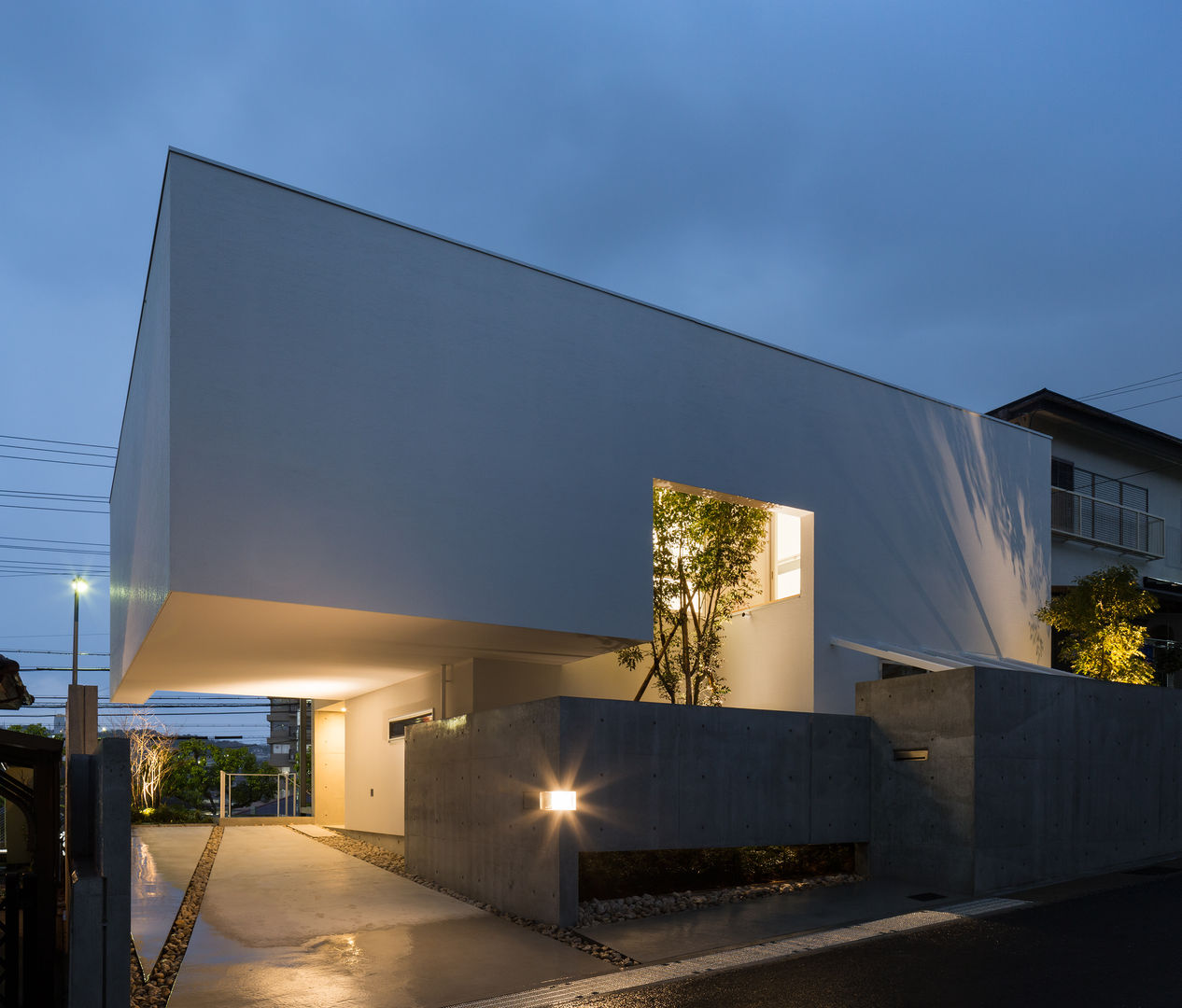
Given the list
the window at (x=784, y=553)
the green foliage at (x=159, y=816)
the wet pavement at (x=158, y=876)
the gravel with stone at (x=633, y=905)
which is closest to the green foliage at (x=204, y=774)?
the green foliage at (x=159, y=816)

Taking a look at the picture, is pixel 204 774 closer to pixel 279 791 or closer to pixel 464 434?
pixel 279 791

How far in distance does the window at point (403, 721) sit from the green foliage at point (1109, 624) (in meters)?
10.4

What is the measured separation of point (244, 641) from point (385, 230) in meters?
5.31

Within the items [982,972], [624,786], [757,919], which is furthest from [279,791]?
[982,972]

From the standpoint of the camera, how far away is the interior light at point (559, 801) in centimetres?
858

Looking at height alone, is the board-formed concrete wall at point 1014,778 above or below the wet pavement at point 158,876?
above

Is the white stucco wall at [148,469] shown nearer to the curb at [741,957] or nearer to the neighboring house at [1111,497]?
the curb at [741,957]

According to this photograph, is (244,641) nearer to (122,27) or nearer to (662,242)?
(122,27)

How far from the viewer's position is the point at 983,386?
132 m

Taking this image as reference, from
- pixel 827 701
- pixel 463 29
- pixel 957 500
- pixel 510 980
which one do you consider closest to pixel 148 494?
pixel 510 980

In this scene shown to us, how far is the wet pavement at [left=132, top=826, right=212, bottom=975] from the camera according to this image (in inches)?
320

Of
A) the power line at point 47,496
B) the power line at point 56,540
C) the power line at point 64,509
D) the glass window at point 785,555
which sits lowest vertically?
the glass window at point 785,555

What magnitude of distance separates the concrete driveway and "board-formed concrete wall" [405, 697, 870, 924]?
518mm

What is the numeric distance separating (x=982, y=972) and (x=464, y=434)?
719 cm
